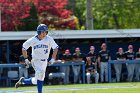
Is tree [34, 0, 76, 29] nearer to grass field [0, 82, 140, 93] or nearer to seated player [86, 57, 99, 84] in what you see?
seated player [86, 57, 99, 84]

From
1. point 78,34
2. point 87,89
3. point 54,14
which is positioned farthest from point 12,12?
point 87,89

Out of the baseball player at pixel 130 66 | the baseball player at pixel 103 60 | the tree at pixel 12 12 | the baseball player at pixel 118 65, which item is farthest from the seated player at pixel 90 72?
the tree at pixel 12 12

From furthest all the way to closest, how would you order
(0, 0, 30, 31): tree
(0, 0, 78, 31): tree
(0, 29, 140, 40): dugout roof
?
1. (0, 0, 30, 31): tree
2. (0, 0, 78, 31): tree
3. (0, 29, 140, 40): dugout roof

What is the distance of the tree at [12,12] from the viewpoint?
4303cm

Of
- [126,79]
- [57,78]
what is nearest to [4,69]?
[57,78]

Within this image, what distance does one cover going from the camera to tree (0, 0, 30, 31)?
43.0m

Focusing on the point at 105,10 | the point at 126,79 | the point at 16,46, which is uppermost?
the point at 105,10

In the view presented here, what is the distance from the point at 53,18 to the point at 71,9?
301 inches

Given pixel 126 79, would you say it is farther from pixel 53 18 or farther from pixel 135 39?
pixel 53 18

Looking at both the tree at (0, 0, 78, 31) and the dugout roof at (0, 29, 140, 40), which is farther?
the tree at (0, 0, 78, 31)

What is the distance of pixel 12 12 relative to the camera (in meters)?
43.6

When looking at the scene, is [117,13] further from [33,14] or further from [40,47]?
[40,47]

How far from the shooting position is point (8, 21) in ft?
143

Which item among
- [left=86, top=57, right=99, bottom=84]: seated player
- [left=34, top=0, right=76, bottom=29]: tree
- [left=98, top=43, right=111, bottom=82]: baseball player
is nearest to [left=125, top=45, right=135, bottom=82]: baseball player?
[left=98, top=43, right=111, bottom=82]: baseball player
